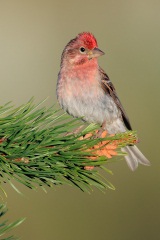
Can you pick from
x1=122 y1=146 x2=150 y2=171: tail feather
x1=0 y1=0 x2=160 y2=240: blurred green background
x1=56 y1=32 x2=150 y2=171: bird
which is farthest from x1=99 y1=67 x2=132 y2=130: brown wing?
x1=0 y1=0 x2=160 y2=240: blurred green background

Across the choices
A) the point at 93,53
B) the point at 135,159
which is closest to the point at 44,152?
the point at 135,159

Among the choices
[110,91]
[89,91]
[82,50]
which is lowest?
[110,91]

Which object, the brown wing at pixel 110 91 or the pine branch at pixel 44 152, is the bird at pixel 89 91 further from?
the pine branch at pixel 44 152

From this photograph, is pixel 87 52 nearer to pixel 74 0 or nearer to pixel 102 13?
pixel 102 13

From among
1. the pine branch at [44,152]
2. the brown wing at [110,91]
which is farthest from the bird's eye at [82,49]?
the pine branch at [44,152]

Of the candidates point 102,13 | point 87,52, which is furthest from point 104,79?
point 102,13

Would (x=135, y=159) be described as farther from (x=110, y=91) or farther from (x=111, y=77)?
(x=111, y=77)
